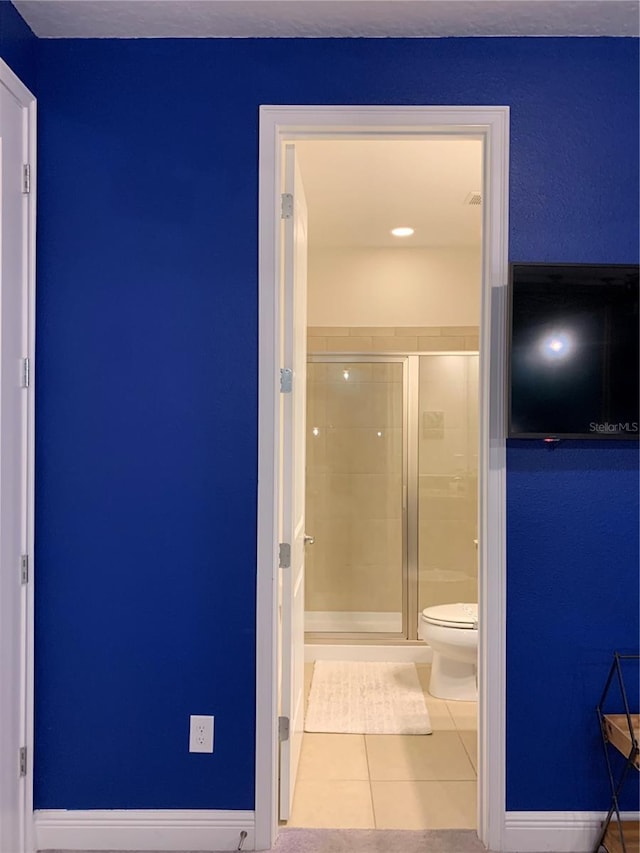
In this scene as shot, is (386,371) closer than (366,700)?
No

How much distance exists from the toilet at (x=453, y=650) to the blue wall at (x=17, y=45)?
9.74 feet

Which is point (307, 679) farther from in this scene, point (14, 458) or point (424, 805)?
point (14, 458)

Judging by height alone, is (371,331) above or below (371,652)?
above

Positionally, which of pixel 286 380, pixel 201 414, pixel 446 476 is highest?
pixel 286 380

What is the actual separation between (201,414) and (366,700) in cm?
208

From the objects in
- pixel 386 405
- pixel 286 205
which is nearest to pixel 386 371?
pixel 386 405

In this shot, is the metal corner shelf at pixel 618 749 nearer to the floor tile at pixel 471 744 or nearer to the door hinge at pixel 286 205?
the floor tile at pixel 471 744

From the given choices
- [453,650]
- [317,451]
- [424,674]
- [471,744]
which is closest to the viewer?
[471,744]

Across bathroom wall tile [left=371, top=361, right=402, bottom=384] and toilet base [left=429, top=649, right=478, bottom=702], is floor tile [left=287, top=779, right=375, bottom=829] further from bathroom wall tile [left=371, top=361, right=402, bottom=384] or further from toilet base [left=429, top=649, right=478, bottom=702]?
bathroom wall tile [left=371, top=361, right=402, bottom=384]

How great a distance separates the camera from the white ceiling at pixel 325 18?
2086 mm

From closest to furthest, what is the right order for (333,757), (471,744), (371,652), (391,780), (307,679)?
(391,780) → (333,757) → (471,744) → (307,679) → (371,652)

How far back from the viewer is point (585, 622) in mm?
2260

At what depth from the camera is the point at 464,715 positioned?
11.3ft

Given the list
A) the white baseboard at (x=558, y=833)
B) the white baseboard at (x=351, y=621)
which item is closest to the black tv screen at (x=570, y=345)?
the white baseboard at (x=558, y=833)
